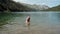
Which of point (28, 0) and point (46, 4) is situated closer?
point (46, 4)

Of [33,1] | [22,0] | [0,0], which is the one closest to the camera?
[33,1]

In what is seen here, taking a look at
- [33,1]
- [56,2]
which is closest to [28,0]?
[33,1]

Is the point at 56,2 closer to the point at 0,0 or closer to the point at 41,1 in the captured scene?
the point at 41,1

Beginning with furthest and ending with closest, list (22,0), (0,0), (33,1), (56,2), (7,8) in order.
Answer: (0,0), (7,8), (22,0), (33,1), (56,2)

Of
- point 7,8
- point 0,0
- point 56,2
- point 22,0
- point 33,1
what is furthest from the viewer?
point 0,0

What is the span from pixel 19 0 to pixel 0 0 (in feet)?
30.8

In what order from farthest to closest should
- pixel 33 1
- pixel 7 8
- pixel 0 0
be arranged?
pixel 0 0
pixel 7 8
pixel 33 1

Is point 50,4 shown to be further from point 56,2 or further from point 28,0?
point 28,0

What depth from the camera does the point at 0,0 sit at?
135 ft

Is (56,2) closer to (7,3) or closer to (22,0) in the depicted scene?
(22,0)

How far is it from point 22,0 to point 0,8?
34.1 feet

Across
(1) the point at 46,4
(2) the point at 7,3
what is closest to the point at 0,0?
(2) the point at 7,3

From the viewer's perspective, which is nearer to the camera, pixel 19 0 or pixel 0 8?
Answer: pixel 19 0

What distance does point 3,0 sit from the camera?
40688mm
